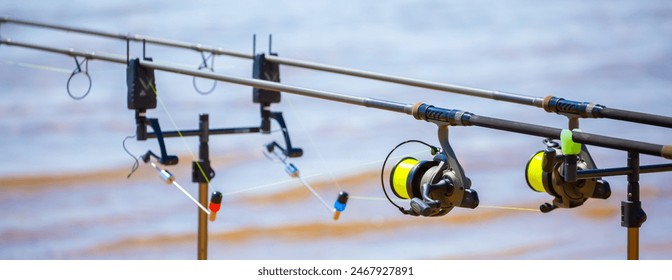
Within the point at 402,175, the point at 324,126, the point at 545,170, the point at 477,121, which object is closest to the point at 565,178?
the point at 545,170

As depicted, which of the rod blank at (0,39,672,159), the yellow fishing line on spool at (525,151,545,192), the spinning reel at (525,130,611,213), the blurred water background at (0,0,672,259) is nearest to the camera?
the rod blank at (0,39,672,159)

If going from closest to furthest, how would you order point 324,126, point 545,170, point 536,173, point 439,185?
point 545,170 → point 439,185 → point 536,173 → point 324,126

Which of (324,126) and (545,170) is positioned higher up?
(324,126)

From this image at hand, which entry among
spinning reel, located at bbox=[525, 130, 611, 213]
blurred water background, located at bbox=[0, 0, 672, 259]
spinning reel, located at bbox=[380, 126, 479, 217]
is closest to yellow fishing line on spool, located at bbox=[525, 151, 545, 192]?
spinning reel, located at bbox=[525, 130, 611, 213]

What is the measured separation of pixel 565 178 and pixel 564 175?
55 millimetres

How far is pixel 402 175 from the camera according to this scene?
274 centimetres

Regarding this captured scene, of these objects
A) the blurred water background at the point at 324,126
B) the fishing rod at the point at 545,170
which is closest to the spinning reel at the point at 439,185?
the fishing rod at the point at 545,170

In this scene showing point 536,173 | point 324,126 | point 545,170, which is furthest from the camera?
point 324,126

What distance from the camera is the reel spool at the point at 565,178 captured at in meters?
2.44

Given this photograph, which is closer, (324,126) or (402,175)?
(402,175)

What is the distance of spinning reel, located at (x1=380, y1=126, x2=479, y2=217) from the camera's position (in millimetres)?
2559

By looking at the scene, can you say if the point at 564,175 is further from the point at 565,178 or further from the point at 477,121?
the point at 477,121

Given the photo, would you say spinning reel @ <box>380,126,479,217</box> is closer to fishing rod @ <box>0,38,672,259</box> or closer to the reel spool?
fishing rod @ <box>0,38,672,259</box>

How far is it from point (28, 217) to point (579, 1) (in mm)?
2402
